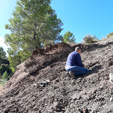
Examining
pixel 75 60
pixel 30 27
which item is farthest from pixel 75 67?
pixel 30 27

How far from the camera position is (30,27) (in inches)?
335

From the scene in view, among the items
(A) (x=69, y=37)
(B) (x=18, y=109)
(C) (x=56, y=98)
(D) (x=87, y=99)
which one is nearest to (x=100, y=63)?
(D) (x=87, y=99)

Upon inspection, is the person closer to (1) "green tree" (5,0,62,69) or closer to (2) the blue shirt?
(2) the blue shirt

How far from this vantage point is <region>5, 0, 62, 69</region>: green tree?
850 cm

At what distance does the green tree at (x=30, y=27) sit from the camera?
850cm

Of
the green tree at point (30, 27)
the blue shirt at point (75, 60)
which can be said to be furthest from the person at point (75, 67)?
the green tree at point (30, 27)

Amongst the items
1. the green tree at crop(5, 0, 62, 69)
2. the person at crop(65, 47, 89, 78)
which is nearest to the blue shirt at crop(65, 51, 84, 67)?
the person at crop(65, 47, 89, 78)

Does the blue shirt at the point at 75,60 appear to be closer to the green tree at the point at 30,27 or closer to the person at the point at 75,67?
the person at the point at 75,67

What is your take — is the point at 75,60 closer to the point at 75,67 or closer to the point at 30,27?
the point at 75,67

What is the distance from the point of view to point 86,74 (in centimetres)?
367

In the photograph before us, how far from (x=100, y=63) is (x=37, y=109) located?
9.13ft

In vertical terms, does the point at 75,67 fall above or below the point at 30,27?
below

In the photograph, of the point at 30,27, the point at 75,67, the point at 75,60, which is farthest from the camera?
the point at 30,27

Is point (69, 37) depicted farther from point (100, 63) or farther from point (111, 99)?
point (111, 99)
